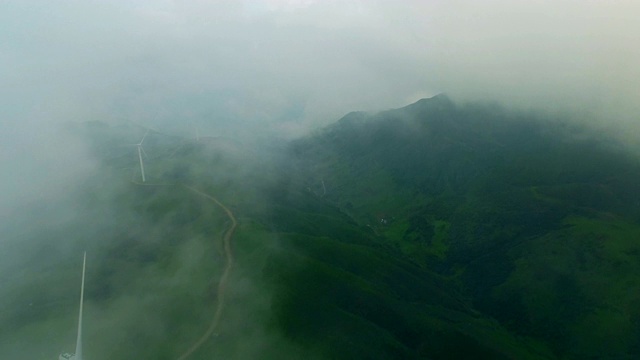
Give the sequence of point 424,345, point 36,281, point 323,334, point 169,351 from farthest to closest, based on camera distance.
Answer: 1. point 36,281
2. point 424,345
3. point 323,334
4. point 169,351

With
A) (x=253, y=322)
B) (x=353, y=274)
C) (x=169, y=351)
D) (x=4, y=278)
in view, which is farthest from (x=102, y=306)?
(x=353, y=274)

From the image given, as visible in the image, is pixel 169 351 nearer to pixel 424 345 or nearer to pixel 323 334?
pixel 323 334

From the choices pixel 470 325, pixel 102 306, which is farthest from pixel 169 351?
pixel 470 325

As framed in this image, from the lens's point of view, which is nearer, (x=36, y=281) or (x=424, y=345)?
(x=424, y=345)

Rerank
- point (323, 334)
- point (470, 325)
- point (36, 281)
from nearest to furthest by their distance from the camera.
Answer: point (323, 334) < point (36, 281) < point (470, 325)

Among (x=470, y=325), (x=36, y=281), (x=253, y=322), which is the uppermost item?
(x=253, y=322)

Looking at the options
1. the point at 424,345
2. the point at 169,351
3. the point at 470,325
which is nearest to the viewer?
the point at 169,351

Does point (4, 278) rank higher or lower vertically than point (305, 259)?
lower

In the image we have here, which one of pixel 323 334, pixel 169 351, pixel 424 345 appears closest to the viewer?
pixel 169 351

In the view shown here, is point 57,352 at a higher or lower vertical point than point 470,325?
higher

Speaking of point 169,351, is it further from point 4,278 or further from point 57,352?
point 4,278
